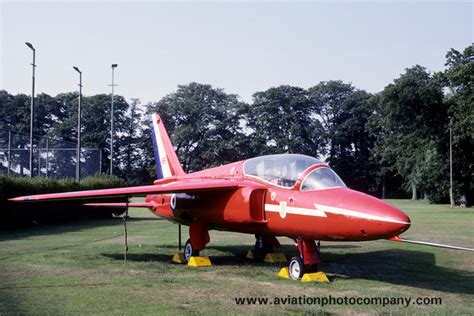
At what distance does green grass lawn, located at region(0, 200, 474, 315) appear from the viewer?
7.48 m

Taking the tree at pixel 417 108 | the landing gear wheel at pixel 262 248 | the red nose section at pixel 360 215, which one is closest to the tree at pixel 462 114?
the tree at pixel 417 108

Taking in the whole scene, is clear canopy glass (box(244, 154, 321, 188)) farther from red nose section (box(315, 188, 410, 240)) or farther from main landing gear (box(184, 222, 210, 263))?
main landing gear (box(184, 222, 210, 263))

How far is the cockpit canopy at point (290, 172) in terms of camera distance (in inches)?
380

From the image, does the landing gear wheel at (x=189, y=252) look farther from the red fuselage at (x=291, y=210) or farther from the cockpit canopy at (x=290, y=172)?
the cockpit canopy at (x=290, y=172)

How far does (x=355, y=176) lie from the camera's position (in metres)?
82.2

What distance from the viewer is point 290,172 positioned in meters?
10.2

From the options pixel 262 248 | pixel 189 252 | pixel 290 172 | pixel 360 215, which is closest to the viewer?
pixel 360 215

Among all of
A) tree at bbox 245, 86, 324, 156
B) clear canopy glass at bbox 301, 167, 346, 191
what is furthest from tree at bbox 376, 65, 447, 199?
clear canopy glass at bbox 301, 167, 346, 191

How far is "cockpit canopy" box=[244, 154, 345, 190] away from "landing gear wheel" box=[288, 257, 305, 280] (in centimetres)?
146

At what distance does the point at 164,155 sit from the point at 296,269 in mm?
7721

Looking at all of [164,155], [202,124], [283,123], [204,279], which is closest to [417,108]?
[283,123]

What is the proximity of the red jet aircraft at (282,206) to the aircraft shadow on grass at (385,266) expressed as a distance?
3.24 feet

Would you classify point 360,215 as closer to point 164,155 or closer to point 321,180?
point 321,180

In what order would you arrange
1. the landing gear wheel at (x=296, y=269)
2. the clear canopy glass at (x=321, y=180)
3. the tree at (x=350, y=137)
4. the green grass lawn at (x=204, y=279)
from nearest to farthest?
the green grass lawn at (x=204, y=279)
the clear canopy glass at (x=321, y=180)
the landing gear wheel at (x=296, y=269)
the tree at (x=350, y=137)
